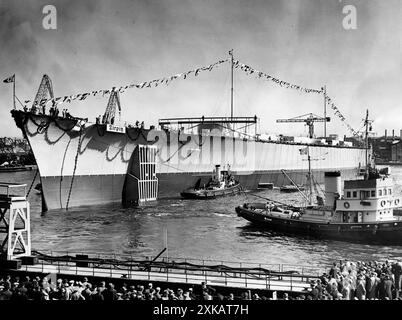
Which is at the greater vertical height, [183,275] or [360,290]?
[360,290]

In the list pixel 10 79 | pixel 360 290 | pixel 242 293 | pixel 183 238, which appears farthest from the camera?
pixel 183 238

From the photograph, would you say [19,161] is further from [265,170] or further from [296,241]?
[296,241]

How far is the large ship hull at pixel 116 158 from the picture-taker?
126 feet

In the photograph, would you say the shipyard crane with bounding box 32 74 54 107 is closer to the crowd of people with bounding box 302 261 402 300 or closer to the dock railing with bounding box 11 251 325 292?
the dock railing with bounding box 11 251 325 292

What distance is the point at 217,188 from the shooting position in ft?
169

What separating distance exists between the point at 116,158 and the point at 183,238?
18739 millimetres

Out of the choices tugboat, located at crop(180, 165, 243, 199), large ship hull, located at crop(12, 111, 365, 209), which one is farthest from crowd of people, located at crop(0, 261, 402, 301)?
tugboat, located at crop(180, 165, 243, 199)

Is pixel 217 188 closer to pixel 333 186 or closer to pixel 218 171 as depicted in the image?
pixel 218 171

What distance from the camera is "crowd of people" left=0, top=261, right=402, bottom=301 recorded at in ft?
32.7

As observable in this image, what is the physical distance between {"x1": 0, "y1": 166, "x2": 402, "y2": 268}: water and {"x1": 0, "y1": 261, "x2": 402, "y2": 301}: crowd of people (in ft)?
31.3

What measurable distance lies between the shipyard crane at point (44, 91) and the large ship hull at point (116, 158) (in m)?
1.45

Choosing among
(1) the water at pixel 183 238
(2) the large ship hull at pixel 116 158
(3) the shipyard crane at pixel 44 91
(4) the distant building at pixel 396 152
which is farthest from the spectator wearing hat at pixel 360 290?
(4) the distant building at pixel 396 152

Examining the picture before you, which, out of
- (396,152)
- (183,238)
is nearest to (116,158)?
(183,238)
